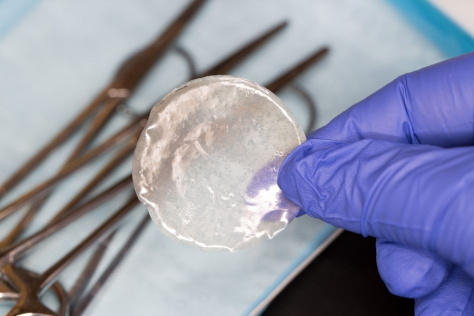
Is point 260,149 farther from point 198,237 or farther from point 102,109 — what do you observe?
point 102,109

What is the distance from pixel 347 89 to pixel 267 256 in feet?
1.21

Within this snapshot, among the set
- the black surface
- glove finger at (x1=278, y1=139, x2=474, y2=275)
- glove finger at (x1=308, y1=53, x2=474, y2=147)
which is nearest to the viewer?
glove finger at (x1=278, y1=139, x2=474, y2=275)

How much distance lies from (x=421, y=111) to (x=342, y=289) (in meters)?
0.30

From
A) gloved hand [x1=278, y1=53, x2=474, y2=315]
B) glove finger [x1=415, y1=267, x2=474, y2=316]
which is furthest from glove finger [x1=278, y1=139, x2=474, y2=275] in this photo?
glove finger [x1=415, y1=267, x2=474, y2=316]

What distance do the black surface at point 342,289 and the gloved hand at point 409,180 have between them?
103mm

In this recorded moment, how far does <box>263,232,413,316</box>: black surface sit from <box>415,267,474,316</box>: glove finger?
0.10 meters

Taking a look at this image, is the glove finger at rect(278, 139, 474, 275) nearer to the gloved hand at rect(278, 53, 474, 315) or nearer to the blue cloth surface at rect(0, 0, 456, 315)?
the gloved hand at rect(278, 53, 474, 315)

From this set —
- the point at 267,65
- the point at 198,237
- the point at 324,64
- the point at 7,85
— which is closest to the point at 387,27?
the point at 324,64

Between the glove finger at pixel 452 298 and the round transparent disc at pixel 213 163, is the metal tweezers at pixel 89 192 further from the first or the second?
the glove finger at pixel 452 298

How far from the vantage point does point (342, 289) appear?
790 millimetres

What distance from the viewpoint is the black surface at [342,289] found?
0.78m

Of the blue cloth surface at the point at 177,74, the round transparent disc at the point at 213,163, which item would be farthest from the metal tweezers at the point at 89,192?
the round transparent disc at the point at 213,163

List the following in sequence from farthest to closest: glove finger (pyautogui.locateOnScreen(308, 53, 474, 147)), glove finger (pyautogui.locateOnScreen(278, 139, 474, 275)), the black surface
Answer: the black surface
glove finger (pyautogui.locateOnScreen(308, 53, 474, 147))
glove finger (pyautogui.locateOnScreen(278, 139, 474, 275))

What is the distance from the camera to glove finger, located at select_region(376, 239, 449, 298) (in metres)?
0.61
